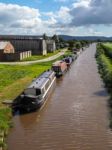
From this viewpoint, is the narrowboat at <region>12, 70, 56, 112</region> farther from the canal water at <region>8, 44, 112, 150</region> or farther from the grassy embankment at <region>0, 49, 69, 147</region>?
the grassy embankment at <region>0, 49, 69, 147</region>

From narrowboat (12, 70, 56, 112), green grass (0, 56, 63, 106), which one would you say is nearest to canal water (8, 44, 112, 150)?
narrowboat (12, 70, 56, 112)

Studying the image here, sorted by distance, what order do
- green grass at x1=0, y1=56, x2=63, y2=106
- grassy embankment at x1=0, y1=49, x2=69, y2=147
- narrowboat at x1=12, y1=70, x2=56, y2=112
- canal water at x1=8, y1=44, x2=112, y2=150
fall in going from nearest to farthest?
1. canal water at x1=8, y1=44, x2=112, y2=150
2. grassy embankment at x1=0, y1=49, x2=69, y2=147
3. narrowboat at x1=12, y1=70, x2=56, y2=112
4. green grass at x1=0, y1=56, x2=63, y2=106

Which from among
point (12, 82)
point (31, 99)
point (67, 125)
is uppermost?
point (31, 99)

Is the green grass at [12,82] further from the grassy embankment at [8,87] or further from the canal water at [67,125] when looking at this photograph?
the canal water at [67,125]

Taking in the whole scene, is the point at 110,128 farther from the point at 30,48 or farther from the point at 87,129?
the point at 30,48

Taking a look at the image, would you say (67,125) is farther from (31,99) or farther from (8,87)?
(8,87)

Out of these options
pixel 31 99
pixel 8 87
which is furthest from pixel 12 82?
pixel 31 99

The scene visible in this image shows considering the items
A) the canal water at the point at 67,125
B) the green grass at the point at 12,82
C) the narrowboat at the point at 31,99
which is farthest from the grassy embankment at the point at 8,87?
the narrowboat at the point at 31,99

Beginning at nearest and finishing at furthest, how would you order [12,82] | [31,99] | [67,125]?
[67,125]
[31,99]
[12,82]
